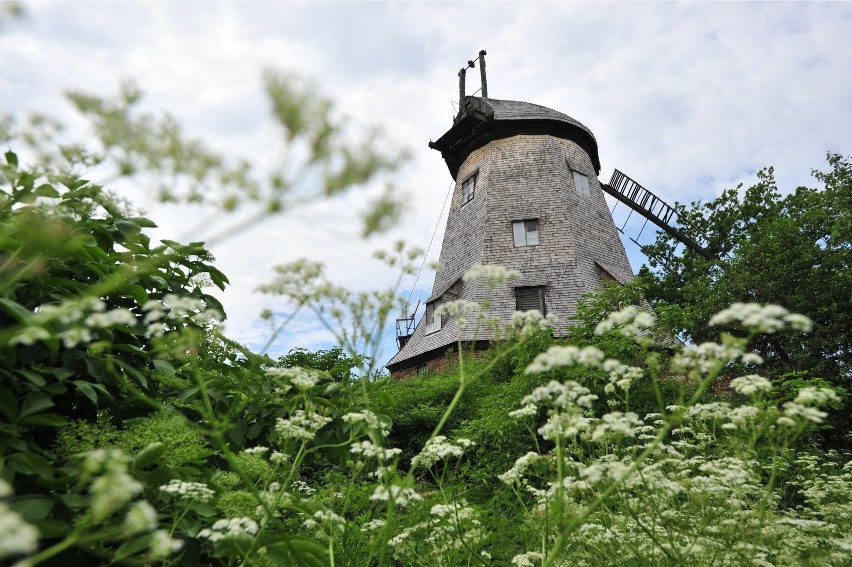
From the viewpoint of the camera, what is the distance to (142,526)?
1346 millimetres

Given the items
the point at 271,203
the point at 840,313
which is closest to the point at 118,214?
the point at 271,203

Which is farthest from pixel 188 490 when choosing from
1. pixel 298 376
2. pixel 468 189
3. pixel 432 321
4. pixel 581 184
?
pixel 581 184

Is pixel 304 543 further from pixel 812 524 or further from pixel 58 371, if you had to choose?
→ pixel 812 524

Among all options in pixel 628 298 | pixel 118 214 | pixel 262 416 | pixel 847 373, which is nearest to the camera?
pixel 118 214

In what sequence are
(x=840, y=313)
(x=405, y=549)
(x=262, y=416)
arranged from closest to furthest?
(x=262, y=416)
(x=405, y=549)
(x=840, y=313)

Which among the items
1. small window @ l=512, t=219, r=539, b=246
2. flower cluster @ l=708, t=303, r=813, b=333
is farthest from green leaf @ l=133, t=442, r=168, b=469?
small window @ l=512, t=219, r=539, b=246

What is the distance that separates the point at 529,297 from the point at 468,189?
18.3 ft

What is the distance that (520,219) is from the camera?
18.7 metres

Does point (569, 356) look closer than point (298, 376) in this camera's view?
Yes

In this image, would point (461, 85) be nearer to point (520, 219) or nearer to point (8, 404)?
point (520, 219)

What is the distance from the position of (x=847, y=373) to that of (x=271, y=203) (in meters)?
18.7

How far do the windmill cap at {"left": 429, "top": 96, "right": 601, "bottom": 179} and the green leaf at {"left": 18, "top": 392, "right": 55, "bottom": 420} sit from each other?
63.9 feet

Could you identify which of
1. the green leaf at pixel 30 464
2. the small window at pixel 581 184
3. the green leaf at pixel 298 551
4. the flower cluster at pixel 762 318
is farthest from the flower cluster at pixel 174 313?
the small window at pixel 581 184

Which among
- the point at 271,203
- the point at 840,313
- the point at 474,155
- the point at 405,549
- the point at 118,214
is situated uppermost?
the point at 474,155
